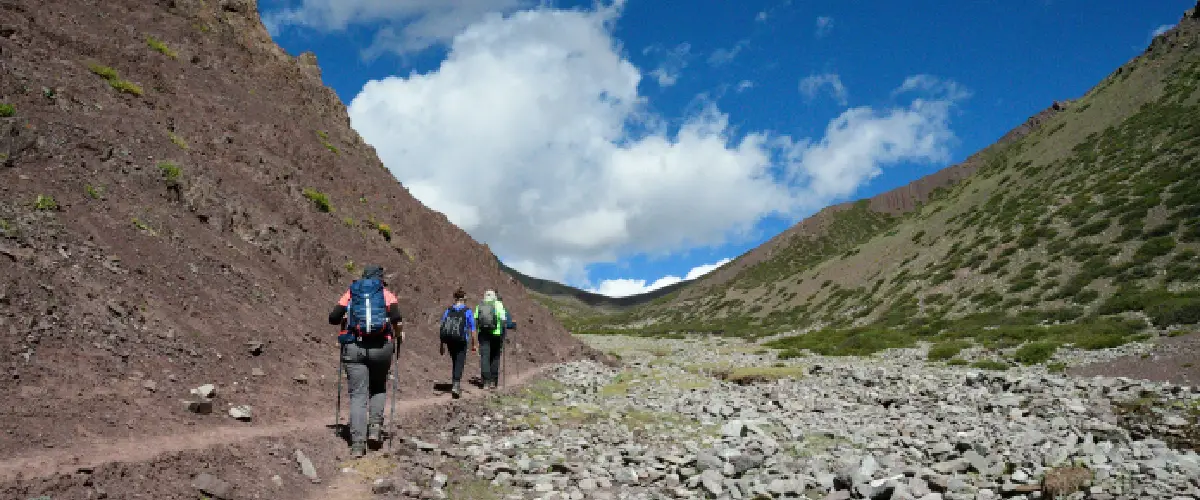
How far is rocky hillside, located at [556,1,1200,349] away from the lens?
4227 centimetres

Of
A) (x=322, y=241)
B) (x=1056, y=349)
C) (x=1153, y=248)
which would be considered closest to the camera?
(x=322, y=241)

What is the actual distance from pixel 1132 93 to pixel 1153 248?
5307cm

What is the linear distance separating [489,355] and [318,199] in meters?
12.6

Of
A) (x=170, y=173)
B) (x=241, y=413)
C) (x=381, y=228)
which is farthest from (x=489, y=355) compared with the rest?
(x=381, y=228)

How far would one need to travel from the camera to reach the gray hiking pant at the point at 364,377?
1035 centimetres

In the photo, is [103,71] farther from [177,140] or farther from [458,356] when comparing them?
[458,356]

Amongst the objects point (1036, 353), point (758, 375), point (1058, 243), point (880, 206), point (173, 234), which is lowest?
point (758, 375)

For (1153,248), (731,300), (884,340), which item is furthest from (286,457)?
(731,300)

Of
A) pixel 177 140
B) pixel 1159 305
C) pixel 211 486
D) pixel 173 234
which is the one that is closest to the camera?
pixel 211 486

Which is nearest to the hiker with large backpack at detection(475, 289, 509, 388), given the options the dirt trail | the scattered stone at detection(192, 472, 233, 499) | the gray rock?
the dirt trail

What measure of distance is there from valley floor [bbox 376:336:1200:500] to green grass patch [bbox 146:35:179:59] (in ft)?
71.2

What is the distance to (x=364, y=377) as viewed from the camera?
10.6 m

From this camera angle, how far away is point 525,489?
10.7m

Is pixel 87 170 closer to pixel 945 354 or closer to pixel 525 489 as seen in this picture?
pixel 525 489
